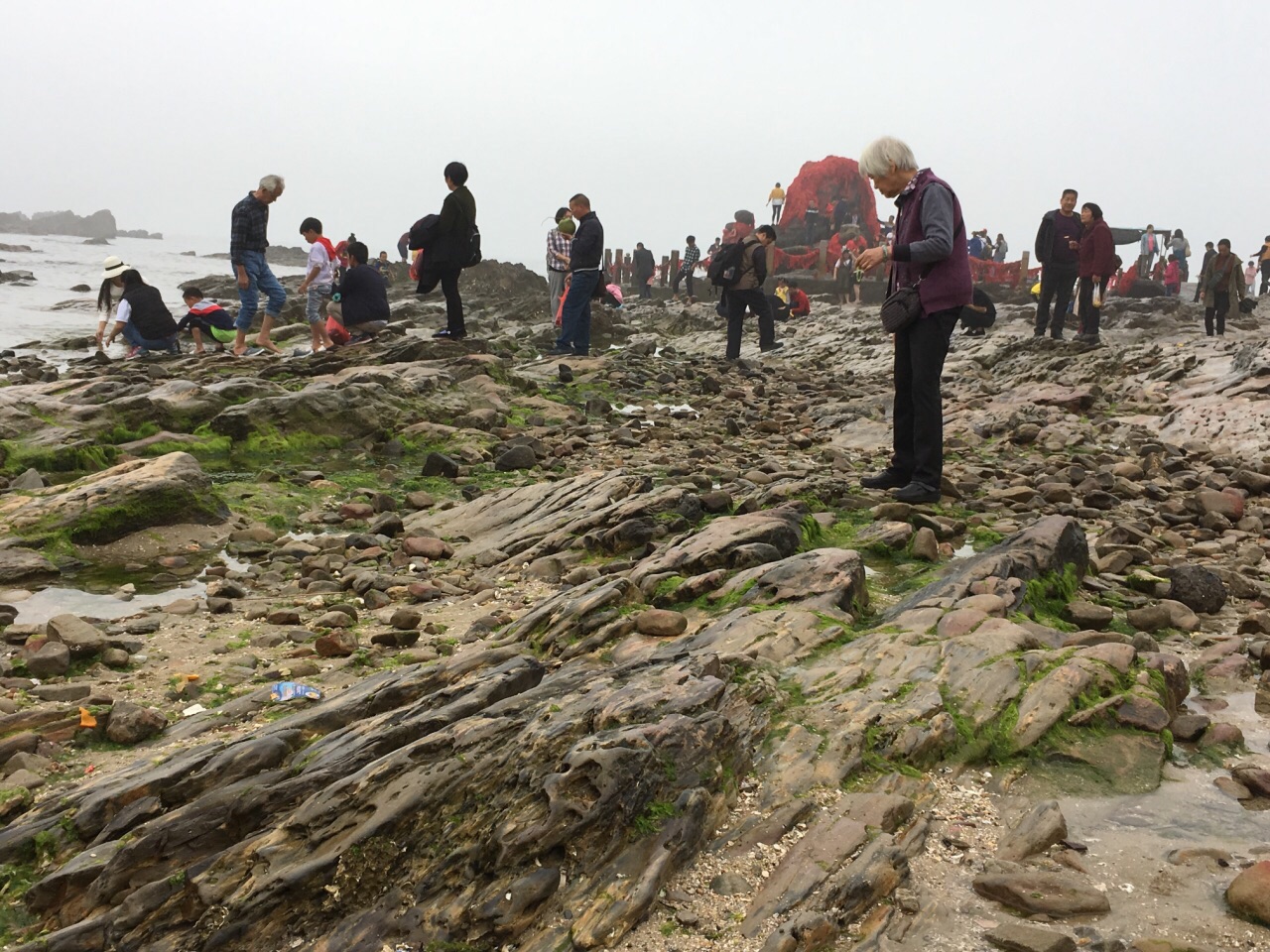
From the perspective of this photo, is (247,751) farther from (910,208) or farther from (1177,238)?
(1177,238)

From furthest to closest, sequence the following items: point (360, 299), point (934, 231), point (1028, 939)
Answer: point (360, 299)
point (934, 231)
point (1028, 939)

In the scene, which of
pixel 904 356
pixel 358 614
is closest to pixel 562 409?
pixel 904 356

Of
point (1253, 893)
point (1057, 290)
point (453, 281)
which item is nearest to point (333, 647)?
point (1253, 893)

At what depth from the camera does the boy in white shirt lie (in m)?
13.8

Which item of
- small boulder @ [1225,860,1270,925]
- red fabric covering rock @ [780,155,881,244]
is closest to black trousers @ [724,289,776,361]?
small boulder @ [1225,860,1270,925]

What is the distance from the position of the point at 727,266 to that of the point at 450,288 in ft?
16.4

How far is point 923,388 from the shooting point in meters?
6.37

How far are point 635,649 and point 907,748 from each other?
1340 mm

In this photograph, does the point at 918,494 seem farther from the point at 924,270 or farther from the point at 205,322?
the point at 205,322

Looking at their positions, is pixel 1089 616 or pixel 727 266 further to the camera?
pixel 727 266

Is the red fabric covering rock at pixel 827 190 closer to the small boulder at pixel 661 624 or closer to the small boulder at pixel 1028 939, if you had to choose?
the small boulder at pixel 661 624

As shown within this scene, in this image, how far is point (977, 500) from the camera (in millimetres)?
6770

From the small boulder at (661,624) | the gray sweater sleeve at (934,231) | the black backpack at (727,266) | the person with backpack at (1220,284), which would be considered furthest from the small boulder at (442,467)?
the person with backpack at (1220,284)

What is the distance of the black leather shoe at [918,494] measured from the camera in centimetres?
650
